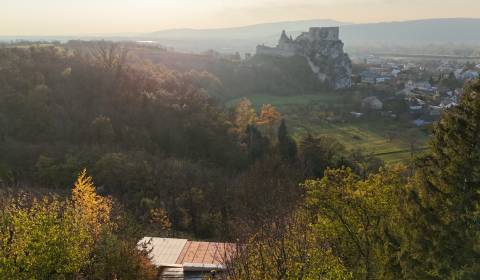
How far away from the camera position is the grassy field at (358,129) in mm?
61828

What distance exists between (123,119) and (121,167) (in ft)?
46.2

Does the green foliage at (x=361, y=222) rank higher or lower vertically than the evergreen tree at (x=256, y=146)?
higher

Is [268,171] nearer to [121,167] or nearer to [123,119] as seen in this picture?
[121,167]

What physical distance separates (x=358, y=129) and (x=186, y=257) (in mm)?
55850

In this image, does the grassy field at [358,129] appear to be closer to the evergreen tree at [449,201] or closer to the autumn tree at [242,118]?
the autumn tree at [242,118]

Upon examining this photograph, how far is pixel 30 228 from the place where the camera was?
14180mm

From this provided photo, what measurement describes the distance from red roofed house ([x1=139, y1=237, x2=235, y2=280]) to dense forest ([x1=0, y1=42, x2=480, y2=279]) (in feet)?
4.33

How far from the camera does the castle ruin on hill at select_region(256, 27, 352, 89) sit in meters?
117

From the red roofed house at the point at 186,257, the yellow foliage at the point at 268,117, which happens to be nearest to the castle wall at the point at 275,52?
the yellow foliage at the point at 268,117

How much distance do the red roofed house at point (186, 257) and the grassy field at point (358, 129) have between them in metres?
37.7

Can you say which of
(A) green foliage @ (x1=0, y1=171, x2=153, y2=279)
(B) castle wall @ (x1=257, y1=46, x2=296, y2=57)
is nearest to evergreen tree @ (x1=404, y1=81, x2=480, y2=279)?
(A) green foliage @ (x1=0, y1=171, x2=153, y2=279)

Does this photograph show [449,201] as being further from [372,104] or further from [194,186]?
[372,104]

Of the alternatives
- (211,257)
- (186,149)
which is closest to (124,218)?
(211,257)

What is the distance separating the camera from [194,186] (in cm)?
3731
